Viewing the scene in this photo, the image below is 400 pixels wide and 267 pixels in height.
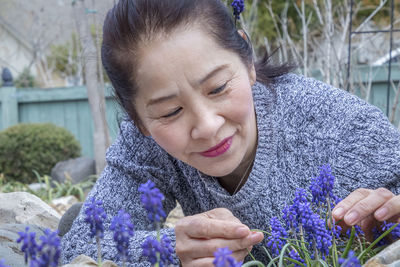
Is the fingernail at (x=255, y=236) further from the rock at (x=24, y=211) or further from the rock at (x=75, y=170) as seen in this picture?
the rock at (x=75, y=170)

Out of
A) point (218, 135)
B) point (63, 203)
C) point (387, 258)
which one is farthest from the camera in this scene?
point (63, 203)

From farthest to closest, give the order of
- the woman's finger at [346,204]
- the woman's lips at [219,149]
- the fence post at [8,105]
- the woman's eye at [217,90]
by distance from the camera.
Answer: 1. the fence post at [8,105]
2. the woman's lips at [219,149]
3. the woman's eye at [217,90]
4. the woman's finger at [346,204]

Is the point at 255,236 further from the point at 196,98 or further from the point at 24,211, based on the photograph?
the point at 24,211

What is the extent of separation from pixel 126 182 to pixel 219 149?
66cm

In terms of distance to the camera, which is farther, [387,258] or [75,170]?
[75,170]

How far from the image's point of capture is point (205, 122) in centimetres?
146

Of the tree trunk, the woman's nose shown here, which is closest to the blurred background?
the tree trunk

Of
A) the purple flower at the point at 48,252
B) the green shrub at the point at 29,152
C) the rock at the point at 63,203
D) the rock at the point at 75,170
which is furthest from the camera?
the green shrub at the point at 29,152

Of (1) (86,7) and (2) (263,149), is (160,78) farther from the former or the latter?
(1) (86,7)

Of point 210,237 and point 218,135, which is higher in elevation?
point 218,135

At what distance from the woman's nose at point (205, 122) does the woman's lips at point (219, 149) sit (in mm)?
116

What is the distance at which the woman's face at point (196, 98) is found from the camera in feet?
4.82

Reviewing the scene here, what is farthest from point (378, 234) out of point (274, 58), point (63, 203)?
point (63, 203)

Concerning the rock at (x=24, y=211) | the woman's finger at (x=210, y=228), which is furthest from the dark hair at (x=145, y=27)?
the rock at (x=24, y=211)
